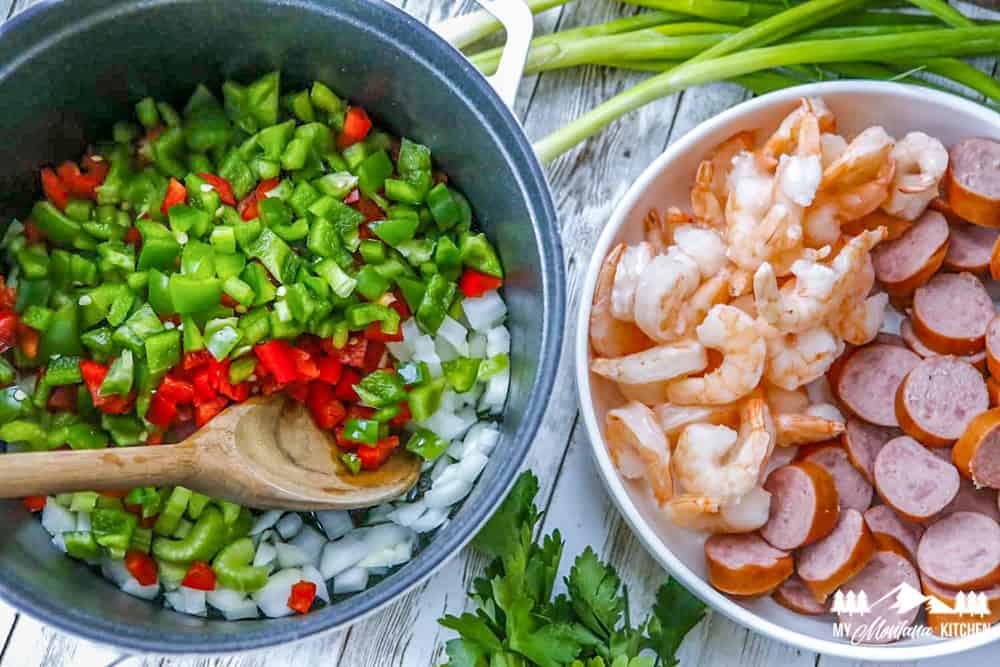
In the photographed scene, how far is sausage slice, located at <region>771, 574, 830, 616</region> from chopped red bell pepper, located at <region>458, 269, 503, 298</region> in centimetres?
79

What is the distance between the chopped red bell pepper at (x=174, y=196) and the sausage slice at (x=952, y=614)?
1511 mm

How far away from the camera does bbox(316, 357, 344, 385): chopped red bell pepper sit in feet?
5.43

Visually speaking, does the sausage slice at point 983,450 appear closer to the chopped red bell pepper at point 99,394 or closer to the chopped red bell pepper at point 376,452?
the chopped red bell pepper at point 376,452

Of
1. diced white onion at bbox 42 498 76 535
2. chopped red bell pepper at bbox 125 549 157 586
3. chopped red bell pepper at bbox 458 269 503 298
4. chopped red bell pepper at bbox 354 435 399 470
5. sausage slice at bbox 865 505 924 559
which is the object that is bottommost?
sausage slice at bbox 865 505 924 559

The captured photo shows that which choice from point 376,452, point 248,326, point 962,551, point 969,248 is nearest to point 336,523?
point 376,452

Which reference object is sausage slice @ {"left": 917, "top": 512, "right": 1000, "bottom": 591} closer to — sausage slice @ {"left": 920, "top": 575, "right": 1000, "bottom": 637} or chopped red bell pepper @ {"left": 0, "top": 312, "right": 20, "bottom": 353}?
sausage slice @ {"left": 920, "top": 575, "right": 1000, "bottom": 637}

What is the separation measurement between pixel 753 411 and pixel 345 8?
0.97 meters

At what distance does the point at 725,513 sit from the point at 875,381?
0.41m

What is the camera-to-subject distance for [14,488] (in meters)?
1.35

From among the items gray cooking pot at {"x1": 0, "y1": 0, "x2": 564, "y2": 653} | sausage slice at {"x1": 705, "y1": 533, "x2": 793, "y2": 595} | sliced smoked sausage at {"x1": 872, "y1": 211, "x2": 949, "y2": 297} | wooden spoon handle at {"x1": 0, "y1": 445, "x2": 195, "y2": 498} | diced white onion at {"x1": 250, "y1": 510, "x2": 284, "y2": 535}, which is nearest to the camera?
wooden spoon handle at {"x1": 0, "y1": 445, "x2": 195, "y2": 498}

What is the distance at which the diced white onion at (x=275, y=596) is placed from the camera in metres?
1.66

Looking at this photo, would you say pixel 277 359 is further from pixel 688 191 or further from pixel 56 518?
pixel 688 191

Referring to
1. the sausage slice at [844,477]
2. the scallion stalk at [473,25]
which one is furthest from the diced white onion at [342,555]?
the scallion stalk at [473,25]

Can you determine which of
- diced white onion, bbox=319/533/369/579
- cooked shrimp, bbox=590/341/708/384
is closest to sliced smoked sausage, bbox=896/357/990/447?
cooked shrimp, bbox=590/341/708/384
